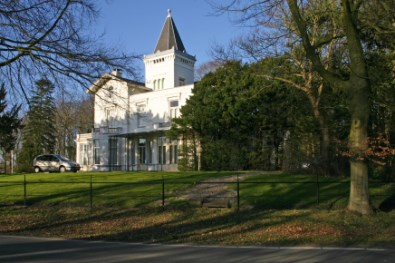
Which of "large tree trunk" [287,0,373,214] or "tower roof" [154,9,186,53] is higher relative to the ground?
"tower roof" [154,9,186,53]

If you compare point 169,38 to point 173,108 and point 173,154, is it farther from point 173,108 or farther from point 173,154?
point 173,154

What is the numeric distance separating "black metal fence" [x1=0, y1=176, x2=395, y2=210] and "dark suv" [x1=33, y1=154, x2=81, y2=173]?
2079 centimetres

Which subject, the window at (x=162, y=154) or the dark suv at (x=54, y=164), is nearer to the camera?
the dark suv at (x=54, y=164)

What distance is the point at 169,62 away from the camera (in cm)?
5809

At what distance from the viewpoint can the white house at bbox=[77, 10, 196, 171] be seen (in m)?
48.5

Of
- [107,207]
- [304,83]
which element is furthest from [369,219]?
[304,83]

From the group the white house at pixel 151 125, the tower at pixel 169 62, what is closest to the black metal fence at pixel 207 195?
the white house at pixel 151 125

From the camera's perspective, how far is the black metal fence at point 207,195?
17.1 m

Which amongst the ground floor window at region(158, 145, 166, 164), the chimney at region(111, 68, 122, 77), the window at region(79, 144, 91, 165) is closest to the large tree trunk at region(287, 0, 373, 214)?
the chimney at region(111, 68, 122, 77)

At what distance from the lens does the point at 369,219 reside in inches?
544

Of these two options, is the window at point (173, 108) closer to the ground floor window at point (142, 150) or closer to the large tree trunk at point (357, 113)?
the ground floor window at point (142, 150)

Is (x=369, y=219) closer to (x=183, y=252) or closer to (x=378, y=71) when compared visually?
(x=183, y=252)

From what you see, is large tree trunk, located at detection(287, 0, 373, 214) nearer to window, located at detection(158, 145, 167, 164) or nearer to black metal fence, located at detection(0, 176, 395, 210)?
black metal fence, located at detection(0, 176, 395, 210)

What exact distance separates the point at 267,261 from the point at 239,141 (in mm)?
27561
